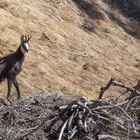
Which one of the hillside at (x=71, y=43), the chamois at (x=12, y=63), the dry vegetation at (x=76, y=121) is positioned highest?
the dry vegetation at (x=76, y=121)

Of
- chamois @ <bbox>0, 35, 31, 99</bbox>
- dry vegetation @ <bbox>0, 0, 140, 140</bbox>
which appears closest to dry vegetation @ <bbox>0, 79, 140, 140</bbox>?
dry vegetation @ <bbox>0, 0, 140, 140</bbox>

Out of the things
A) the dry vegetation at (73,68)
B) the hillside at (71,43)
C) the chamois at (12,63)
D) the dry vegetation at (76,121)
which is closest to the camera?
the dry vegetation at (76,121)

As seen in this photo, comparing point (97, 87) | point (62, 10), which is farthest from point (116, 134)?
point (62, 10)

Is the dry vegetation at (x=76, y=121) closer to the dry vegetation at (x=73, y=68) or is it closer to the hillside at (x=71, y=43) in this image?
the dry vegetation at (x=73, y=68)

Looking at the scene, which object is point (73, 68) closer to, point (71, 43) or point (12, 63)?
point (71, 43)

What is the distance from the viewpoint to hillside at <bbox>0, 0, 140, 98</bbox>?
14148 millimetres

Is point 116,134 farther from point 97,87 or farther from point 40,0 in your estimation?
point 40,0

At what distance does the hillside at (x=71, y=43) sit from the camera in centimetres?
1415

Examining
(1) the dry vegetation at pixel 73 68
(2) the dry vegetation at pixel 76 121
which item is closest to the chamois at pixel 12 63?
(1) the dry vegetation at pixel 73 68

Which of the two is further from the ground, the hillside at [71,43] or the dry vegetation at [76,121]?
the dry vegetation at [76,121]

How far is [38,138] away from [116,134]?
103cm

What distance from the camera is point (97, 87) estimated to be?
47.7 ft

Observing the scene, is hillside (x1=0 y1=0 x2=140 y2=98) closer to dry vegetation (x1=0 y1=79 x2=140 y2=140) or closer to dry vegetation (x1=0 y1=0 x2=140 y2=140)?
dry vegetation (x1=0 y1=0 x2=140 y2=140)

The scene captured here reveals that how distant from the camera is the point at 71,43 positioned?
16.1m
